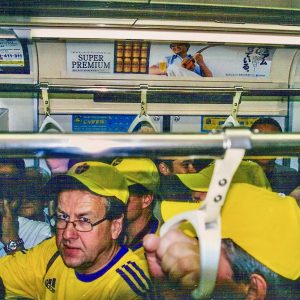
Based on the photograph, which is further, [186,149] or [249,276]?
[249,276]

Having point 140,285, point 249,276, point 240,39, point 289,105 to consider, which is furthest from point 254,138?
point 289,105

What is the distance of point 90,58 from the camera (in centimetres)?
289

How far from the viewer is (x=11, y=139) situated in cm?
96

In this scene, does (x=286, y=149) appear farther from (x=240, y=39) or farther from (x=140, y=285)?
(x=240, y=39)

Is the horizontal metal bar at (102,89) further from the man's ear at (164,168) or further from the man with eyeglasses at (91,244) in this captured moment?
the man with eyeglasses at (91,244)

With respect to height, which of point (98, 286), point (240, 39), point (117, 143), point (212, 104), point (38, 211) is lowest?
point (98, 286)

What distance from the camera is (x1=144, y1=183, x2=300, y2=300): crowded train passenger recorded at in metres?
1.17

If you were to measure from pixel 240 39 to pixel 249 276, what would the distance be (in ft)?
3.90

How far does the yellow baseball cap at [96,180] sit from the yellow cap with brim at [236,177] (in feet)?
0.65

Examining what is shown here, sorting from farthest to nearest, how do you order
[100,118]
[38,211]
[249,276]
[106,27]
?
1. [100,118]
2. [106,27]
3. [38,211]
4. [249,276]

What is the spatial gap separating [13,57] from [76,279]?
173 centimetres

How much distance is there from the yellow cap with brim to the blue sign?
4.16ft

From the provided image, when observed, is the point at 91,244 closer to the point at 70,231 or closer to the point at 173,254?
the point at 70,231

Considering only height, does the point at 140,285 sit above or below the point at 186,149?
below
